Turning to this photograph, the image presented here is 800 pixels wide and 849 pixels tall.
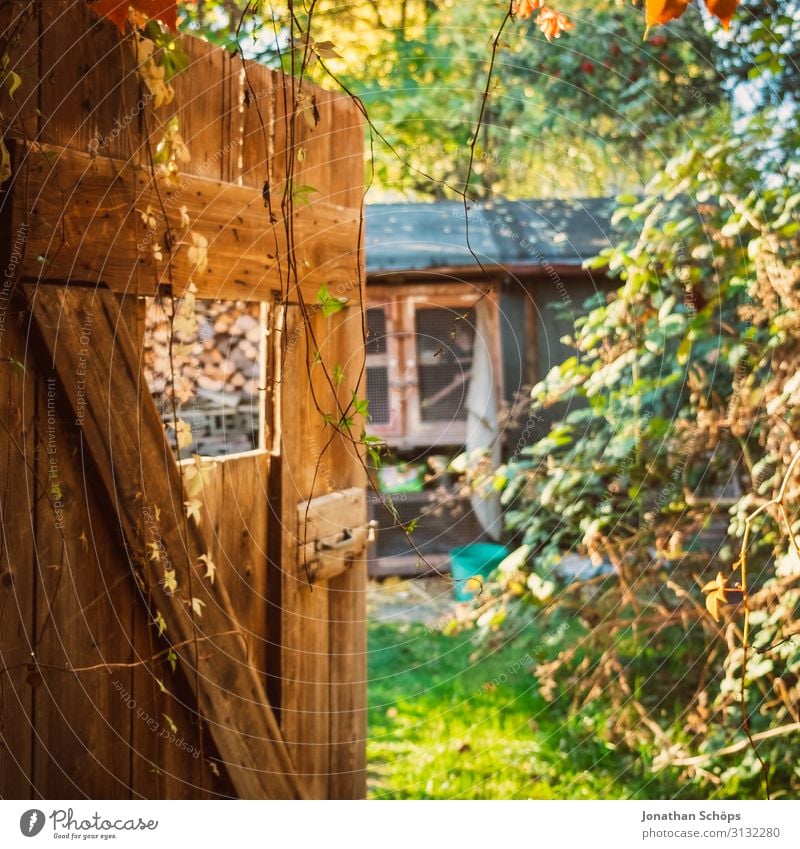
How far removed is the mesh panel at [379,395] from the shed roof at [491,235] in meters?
0.73

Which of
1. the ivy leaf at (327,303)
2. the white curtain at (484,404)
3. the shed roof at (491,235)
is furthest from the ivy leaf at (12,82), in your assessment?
the white curtain at (484,404)

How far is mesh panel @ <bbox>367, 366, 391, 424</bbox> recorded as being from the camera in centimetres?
607

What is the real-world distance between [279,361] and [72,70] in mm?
667

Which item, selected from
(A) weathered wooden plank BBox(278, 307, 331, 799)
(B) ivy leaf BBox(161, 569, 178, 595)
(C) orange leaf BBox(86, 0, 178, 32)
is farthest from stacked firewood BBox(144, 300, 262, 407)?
(C) orange leaf BBox(86, 0, 178, 32)

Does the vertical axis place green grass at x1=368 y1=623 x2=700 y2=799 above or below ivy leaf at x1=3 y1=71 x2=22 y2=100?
below

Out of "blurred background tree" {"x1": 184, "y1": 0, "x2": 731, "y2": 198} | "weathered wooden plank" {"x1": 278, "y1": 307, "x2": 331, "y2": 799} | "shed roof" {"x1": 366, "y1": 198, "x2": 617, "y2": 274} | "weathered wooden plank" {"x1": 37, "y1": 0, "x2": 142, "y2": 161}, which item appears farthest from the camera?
"shed roof" {"x1": 366, "y1": 198, "x2": 617, "y2": 274}

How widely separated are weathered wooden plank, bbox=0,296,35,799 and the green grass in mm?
1163

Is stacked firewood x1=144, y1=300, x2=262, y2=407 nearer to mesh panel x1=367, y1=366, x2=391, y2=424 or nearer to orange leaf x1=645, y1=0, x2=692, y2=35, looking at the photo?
mesh panel x1=367, y1=366, x2=391, y2=424

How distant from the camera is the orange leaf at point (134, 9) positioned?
133 centimetres

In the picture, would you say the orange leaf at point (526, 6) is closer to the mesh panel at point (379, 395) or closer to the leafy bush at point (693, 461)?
the leafy bush at point (693, 461)

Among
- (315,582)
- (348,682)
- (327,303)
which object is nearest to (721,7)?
(327,303)

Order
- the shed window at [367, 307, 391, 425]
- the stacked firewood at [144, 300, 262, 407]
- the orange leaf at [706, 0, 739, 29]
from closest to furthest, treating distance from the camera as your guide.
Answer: the orange leaf at [706, 0, 739, 29]
the stacked firewood at [144, 300, 262, 407]
the shed window at [367, 307, 391, 425]

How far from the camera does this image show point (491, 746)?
281 centimetres
